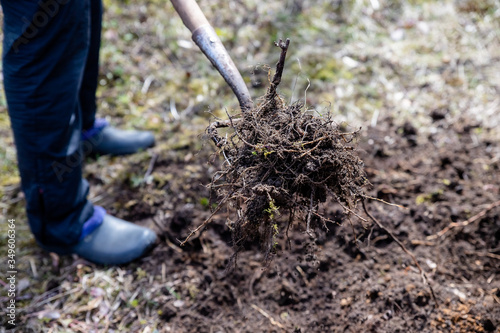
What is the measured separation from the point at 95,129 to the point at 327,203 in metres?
1.75

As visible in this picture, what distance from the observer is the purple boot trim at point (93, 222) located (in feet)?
6.84

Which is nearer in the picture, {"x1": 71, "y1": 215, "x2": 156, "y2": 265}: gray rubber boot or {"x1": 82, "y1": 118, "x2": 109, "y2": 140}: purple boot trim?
{"x1": 71, "y1": 215, "x2": 156, "y2": 265}: gray rubber boot

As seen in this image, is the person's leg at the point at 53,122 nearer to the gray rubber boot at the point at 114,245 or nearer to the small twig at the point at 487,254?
the gray rubber boot at the point at 114,245

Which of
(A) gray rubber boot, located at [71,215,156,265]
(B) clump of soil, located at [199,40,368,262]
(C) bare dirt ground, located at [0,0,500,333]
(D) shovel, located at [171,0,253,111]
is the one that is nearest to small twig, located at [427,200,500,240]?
(C) bare dirt ground, located at [0,0,500,333]

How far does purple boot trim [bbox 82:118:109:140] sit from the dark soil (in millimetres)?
590

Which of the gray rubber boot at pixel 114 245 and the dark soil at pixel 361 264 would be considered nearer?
the dark soil at pixel 361 264

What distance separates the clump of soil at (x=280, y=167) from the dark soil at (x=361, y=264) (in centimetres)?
21

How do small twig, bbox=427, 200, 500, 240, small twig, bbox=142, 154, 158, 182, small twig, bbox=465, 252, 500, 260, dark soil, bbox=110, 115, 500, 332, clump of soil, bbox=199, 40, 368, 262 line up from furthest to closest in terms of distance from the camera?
small twig, bbox=142, 154, 158, 182 → small twig, bbox=427, 200, 500, 240 → small twig, bbox=465, 252, 500, 260 → dark soil, bbox=110, 115, 500, 332 → clump of soil, bbox=199, 40, 368, 262

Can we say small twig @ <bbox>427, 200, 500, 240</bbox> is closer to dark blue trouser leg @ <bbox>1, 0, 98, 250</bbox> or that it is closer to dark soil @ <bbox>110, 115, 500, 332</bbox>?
dark soil @ <bbox>110, 115, 500, 332</bbox>

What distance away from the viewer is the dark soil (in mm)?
1771

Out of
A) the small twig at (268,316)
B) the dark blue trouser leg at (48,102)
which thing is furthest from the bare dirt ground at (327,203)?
the dark blue trouser leg at (48,102)

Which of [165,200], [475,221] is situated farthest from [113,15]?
[475,221]

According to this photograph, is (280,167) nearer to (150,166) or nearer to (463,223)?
(463,223)

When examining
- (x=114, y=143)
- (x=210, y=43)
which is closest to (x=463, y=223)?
(x=210, y=43)
